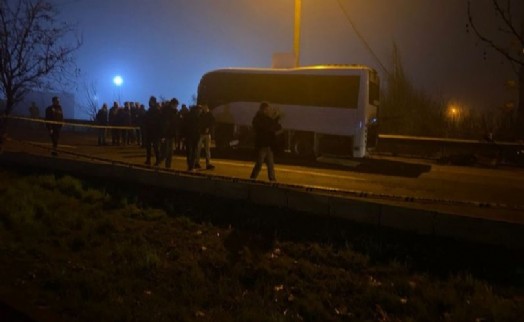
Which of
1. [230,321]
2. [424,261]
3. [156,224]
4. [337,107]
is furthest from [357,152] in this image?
[230,321]

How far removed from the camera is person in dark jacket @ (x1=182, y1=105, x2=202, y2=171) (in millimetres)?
14578

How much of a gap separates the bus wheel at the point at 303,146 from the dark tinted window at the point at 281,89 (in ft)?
4.37

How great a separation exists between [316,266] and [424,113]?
107 ft

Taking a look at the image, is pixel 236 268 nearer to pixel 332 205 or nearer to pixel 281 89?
pixel 332 205

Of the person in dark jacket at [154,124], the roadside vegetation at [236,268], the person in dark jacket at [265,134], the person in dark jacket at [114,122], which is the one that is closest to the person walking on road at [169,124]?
the person in dark jacket at [154,124]

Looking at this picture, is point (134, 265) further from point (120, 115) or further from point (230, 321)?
point (120, 115)

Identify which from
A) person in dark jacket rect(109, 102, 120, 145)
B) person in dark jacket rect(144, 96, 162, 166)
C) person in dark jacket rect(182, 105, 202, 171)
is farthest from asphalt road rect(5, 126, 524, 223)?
person in dark jacket rect(109, 102, 120, 145)

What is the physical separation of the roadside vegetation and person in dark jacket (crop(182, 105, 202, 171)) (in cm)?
483

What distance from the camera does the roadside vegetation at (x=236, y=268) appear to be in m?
5.82

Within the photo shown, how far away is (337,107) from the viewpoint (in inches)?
828

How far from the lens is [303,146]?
21.8 metres

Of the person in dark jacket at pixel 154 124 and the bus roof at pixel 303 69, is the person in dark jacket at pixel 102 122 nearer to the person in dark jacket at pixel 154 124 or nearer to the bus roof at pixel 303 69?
the bus roof at pixel 303 69

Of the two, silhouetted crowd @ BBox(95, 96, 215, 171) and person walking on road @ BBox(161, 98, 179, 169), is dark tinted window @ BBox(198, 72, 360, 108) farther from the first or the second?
person walking on road @ BBox(161, 98, 179, 169)

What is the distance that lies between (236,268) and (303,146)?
1496 cm
